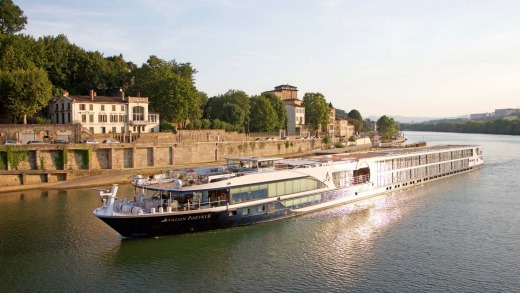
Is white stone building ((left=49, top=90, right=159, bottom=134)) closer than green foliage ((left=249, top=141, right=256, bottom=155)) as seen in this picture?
Yes

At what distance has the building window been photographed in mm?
62844

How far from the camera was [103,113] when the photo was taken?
60.4 metres

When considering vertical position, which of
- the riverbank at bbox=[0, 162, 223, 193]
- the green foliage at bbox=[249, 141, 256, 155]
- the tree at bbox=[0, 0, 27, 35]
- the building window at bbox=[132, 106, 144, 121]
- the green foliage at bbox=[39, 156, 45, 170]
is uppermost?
the tree at bbox=[0, 0, 27, 35]

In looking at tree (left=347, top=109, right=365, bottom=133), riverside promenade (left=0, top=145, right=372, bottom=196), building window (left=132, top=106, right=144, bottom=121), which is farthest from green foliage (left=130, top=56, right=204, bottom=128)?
tree (left=347, top=109, right=365, bottom=133)

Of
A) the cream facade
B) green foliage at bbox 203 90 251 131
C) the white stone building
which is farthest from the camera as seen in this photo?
the cream facade

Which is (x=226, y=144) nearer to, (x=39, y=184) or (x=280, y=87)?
(x=39, y=184)

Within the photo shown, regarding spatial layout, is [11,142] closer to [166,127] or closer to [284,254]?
[166,127]

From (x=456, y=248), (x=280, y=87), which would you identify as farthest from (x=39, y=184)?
(x=280, y=87)

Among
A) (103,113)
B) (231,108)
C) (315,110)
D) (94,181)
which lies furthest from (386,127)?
(94,181)

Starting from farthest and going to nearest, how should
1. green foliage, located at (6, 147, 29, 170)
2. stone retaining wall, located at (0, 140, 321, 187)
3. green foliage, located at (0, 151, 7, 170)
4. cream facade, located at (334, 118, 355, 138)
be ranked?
cream facade, located at (334, 118, 355, 138) → stone retaining wall, located at (0, 140, 321, 187) → green foliage, located at (6, 147, 29, 170) → green foliage, located at (0, 151, 7, 170)

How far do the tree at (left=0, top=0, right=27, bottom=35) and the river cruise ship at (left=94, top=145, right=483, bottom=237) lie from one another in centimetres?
4143

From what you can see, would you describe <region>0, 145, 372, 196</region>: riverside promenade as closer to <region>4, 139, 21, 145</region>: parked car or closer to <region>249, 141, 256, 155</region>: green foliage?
<region>4, 139, 21, 145</region>: parked car

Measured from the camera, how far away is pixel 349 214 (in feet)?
114

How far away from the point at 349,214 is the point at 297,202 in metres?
4.61
